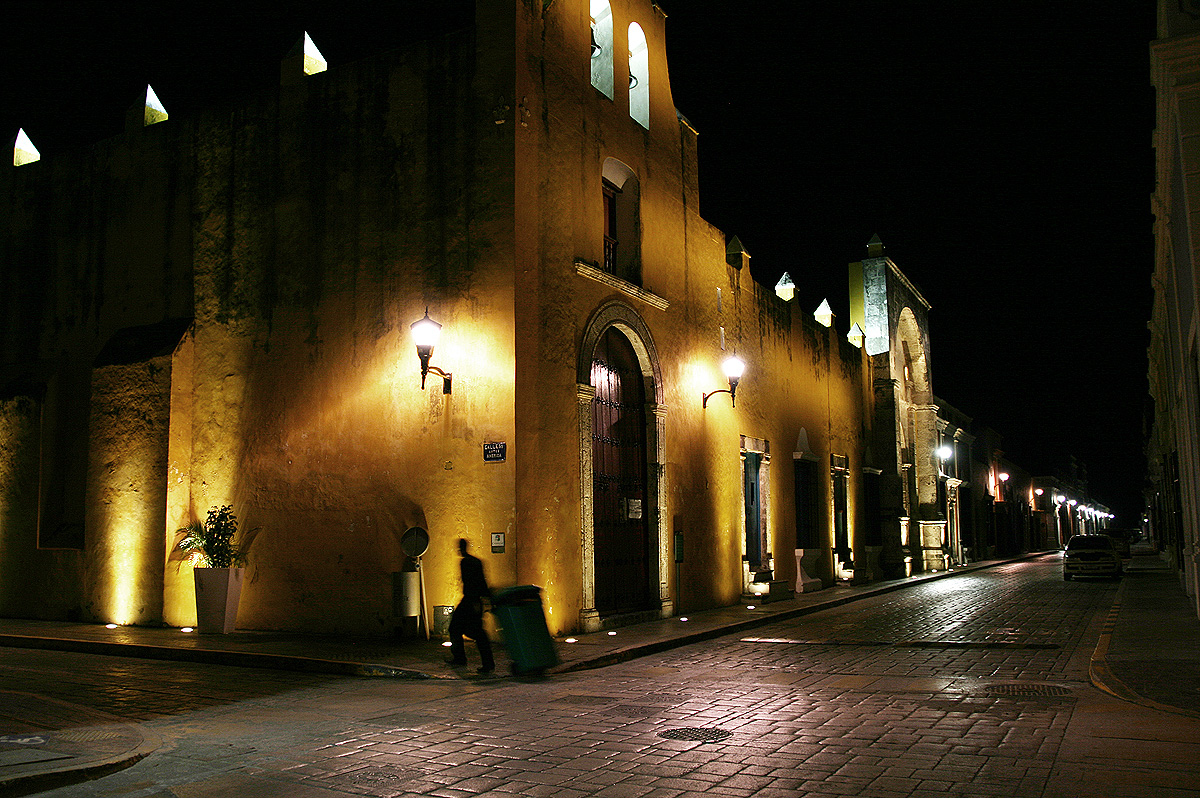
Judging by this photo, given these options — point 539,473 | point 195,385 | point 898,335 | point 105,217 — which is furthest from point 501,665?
point 898,335

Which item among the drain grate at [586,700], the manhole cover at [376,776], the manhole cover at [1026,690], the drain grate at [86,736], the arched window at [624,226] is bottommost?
the manhole cover at [1026,690]

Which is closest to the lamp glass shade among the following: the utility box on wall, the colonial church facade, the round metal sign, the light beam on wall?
the colonial church facade

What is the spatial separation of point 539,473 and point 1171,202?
10.3 metres

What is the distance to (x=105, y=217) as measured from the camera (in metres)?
16.5

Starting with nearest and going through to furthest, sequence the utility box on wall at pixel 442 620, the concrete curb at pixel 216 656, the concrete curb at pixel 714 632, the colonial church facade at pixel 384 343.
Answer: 1. the concrete curb at pixel 216 656
2. the concrete curb at pixel 714 632
3. the utility box on wall at pixel 442 620
4. the colonial church facade at pixel 384 343

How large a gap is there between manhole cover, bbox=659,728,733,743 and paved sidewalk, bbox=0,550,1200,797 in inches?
135

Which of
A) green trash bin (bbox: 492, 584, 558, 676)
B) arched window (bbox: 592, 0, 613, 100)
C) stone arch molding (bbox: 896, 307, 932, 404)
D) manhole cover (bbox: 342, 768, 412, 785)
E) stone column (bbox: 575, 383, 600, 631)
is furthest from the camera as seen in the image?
stone arch molding (bbox: 896, 307, 932, 404)

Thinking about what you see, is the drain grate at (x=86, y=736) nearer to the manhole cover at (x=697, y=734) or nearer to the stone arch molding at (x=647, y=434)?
the manhole cover at (x=697, y=734)

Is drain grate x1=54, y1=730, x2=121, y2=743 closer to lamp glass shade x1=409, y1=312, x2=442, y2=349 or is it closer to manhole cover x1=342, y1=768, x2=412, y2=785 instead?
manhole cover x1=342, y1=768, x2=412, y2=785

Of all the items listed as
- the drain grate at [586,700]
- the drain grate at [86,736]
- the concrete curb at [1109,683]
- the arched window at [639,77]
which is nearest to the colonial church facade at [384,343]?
the arched window at [639,77]

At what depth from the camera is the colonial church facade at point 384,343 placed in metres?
12.8

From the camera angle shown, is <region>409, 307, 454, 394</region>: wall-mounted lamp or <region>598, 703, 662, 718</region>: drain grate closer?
<region>598, 703, 662, 718</region>: drain grate

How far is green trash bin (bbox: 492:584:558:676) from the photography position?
390 inches

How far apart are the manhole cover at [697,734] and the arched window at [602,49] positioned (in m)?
11.5
